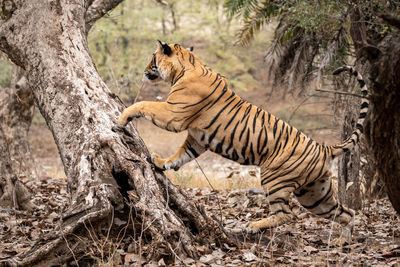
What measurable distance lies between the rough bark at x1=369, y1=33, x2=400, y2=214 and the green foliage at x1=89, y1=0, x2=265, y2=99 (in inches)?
859

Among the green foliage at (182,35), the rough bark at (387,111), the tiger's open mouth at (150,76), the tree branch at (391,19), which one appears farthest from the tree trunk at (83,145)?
the green foliage at (182,35)

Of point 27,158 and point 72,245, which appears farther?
point 27,158

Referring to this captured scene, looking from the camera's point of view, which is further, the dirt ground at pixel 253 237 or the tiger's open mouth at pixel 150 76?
the tiger's open mouth at pixel 150 76

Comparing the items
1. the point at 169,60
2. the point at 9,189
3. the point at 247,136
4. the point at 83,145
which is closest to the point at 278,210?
the point at 247,136

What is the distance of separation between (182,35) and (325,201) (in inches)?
865

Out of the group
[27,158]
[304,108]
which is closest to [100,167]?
[27,158]

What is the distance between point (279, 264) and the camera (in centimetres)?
412

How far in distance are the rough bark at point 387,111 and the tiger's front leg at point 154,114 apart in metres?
2.33

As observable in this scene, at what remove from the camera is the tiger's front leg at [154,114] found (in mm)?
4828

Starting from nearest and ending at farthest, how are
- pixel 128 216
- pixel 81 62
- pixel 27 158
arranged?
pixel 128 216 → pixel 81 62 → pixel 27 158

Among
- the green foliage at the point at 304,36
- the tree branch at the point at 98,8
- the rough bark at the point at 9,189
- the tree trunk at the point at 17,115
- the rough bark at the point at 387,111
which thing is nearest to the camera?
the rough bark at the point at 387,111

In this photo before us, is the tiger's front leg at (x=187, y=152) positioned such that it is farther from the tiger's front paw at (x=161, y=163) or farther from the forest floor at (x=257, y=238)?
the forest floor at (x=257, y=238)

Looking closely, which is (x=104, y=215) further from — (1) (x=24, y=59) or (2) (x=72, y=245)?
(1) (x=24, y=59)

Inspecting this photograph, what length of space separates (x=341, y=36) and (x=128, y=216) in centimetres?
611
